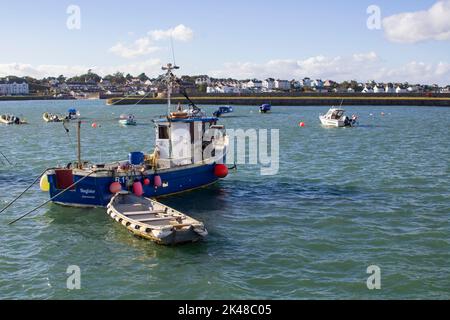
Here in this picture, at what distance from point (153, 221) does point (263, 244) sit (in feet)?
13.2

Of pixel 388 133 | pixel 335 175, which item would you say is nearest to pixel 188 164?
pixel 335 175

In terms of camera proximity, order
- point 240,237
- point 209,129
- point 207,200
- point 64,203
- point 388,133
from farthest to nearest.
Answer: point 388,133
point 209,129
point 207,200
point 64,203
point 240,237

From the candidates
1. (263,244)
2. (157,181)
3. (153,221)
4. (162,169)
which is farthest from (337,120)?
(153,221)

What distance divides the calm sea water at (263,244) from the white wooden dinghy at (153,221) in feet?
1.36

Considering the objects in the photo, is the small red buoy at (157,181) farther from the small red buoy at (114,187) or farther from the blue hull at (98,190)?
the small red buoy at (114,187)

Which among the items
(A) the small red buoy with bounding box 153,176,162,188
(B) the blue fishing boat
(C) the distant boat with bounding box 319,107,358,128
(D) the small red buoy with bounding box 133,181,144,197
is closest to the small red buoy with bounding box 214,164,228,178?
(B) the blue fishing boat

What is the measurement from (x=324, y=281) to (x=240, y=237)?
4707 millimetres

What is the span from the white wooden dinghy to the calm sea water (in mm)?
415

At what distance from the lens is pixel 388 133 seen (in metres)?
62.8

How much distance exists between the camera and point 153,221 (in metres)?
19.2

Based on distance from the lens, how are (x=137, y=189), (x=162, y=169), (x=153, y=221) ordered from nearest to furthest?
(x=153, y=221)
(x=137, y=189)
(x=162, y=169)

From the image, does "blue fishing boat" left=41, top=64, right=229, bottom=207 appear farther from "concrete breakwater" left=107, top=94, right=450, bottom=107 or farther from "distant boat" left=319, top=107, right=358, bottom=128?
"concrete breakwater" left=107, top=94, right=450, bottom=107

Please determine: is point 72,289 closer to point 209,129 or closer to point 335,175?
point 209,129

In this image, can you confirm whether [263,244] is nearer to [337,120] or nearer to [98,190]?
[98,190]
